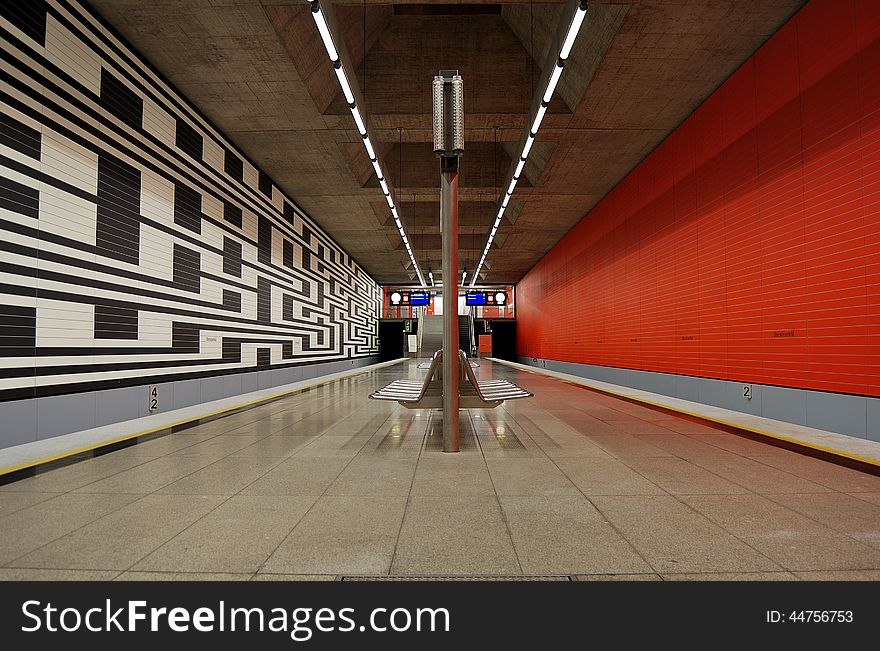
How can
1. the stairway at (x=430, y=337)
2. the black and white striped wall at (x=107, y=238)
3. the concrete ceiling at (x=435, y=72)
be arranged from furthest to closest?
1. the stairway at (x=430, y=337)
2. the concrete ceiling at (x=435, y=72)
3. the black and white striped wall at (x=107, y=238)

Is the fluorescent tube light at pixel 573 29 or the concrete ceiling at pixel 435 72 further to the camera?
the concrete ceiling at pixel 435 72

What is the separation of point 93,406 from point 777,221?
371 inches

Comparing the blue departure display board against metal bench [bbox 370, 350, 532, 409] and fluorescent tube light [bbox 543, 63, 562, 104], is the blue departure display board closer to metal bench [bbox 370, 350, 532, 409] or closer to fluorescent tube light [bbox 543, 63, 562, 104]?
fluorescent tube light [bbox 543, 63, 562, 104]

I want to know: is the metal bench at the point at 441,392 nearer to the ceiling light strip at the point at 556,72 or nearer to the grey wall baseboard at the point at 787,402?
the grey wall baseboard at the point at 787,402

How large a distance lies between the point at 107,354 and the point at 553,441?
19.2ft

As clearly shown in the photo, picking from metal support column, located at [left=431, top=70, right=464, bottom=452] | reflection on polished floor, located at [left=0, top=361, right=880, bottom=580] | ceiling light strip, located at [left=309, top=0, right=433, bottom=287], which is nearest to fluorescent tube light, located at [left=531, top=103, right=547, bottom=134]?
ceiling light strip, located at [left=309, top=0, right=433, bottom=287]

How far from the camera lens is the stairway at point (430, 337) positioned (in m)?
26.5

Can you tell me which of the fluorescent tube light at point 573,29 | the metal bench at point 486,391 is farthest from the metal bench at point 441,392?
the fluorescent tube light at point 573,29

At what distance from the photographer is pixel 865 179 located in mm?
5258

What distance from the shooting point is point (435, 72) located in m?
9.20

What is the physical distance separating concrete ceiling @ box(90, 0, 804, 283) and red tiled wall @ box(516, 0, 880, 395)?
0.78 m

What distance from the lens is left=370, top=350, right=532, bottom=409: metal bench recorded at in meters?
5.46

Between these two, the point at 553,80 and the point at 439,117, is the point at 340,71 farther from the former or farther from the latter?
the point at 553,80

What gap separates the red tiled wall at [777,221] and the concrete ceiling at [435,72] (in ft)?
2.55
